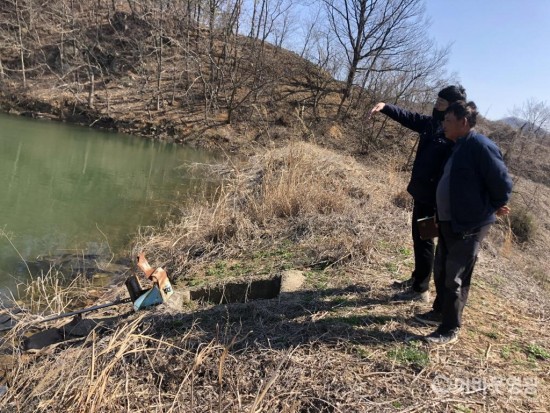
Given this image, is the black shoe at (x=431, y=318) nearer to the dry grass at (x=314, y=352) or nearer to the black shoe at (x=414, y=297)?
the dry grass at (x=314, y=352)

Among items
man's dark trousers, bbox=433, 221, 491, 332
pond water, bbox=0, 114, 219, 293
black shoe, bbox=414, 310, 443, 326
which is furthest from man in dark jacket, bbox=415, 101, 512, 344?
pond water, bbox=0, 114, 219, 293

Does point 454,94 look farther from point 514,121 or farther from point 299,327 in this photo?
point 514,121

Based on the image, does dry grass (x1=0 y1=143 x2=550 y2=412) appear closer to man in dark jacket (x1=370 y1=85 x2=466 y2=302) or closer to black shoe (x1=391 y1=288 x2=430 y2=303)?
black shoe (x1=391 y1=288 x2=430 y2=303)

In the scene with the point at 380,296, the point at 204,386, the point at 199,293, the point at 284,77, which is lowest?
the point at 199,293

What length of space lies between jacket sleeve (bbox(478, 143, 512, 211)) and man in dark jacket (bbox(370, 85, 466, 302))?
0.56m

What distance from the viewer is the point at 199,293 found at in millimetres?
4570

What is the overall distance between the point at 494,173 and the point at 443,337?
121cm

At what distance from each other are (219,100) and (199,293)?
22.7 metres

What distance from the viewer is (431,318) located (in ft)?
11.1

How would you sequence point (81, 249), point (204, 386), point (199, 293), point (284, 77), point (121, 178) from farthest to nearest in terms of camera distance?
point (284, 77), point (121, 178), point (81, 249), point (199, 293), point (204, 386)

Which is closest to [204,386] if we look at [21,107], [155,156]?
[155,156]

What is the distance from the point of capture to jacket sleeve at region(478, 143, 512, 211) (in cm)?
281

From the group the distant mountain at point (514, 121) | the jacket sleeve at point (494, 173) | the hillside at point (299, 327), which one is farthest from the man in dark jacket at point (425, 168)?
the distant mountain at point (514, 121)

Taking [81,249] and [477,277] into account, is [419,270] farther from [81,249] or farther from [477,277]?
[81,249]
